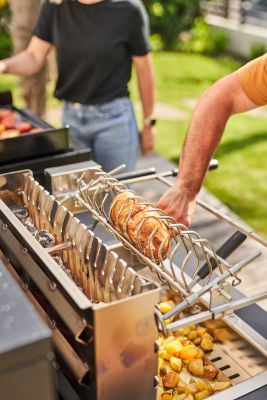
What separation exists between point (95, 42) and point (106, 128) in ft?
1.54

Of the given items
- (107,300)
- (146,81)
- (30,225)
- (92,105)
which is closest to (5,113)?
(92,105)

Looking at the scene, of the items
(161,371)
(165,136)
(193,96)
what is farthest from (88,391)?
(193,96)

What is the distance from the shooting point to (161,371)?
4.85ft

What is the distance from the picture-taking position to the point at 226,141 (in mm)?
6242

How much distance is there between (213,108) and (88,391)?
1.17 m

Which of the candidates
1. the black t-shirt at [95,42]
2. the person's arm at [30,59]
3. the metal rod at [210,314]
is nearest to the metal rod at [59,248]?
the metal rod at [210,314]

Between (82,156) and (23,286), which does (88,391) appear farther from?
(82,156)

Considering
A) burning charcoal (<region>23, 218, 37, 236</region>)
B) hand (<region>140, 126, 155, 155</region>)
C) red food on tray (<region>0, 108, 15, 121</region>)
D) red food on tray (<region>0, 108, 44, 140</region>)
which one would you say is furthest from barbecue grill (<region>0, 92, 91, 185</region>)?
hand (<region>140, 126, 155, 155</region>)

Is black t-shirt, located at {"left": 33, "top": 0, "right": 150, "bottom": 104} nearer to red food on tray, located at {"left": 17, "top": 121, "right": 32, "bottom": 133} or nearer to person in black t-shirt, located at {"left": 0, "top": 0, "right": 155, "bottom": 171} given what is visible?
person in black t-shirt, located at {"left": 0, "top": 0, "right": 155, "bottom": 171}

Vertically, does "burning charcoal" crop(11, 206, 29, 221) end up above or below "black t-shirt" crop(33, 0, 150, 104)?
below

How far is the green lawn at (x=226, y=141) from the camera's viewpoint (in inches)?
195

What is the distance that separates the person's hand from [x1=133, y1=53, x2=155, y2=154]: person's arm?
142 centimetres

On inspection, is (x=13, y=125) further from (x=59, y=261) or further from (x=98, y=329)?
(x=98, y=329)

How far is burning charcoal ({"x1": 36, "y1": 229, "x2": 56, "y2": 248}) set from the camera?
5.04 feet
